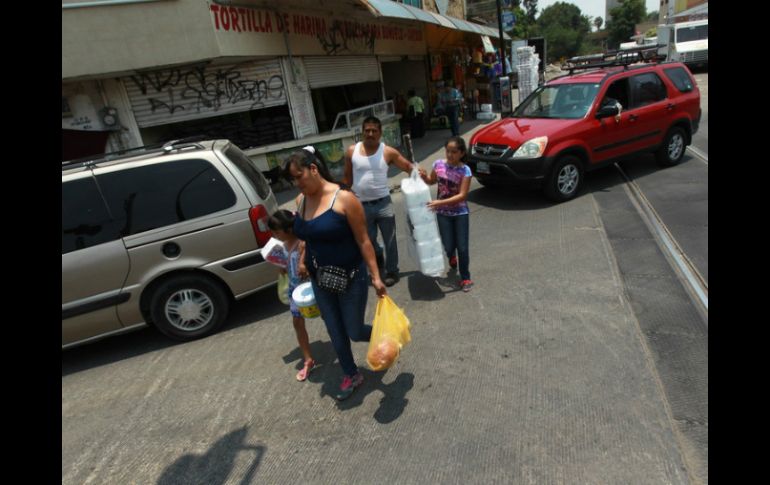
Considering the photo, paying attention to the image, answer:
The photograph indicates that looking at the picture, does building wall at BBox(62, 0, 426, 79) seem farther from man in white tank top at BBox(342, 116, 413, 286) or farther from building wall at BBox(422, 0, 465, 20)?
building wall at BBox(422, 0, 465, 20)

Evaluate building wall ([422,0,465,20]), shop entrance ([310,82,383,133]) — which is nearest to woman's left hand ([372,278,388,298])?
shop entrance ([310,82,383,133])

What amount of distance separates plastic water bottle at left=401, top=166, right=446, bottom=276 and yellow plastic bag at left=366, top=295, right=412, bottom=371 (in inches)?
59.8

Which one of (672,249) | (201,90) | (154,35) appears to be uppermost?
(154,35)

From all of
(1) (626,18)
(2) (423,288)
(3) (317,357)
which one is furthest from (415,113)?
(1) (626,18)

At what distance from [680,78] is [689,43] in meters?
22.8

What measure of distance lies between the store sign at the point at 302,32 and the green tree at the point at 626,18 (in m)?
88.5

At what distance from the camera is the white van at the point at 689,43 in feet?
81.5

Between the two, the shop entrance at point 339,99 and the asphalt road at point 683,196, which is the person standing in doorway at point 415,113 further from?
the asphalt road at point 683,196

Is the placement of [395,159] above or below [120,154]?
below

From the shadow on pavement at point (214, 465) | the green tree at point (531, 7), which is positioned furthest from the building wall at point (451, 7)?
the green tree at point (531, 7)

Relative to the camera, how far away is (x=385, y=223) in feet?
14.8

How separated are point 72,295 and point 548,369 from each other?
12.9 feet

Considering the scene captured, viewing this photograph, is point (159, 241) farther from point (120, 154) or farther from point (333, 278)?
point (333, 278)
